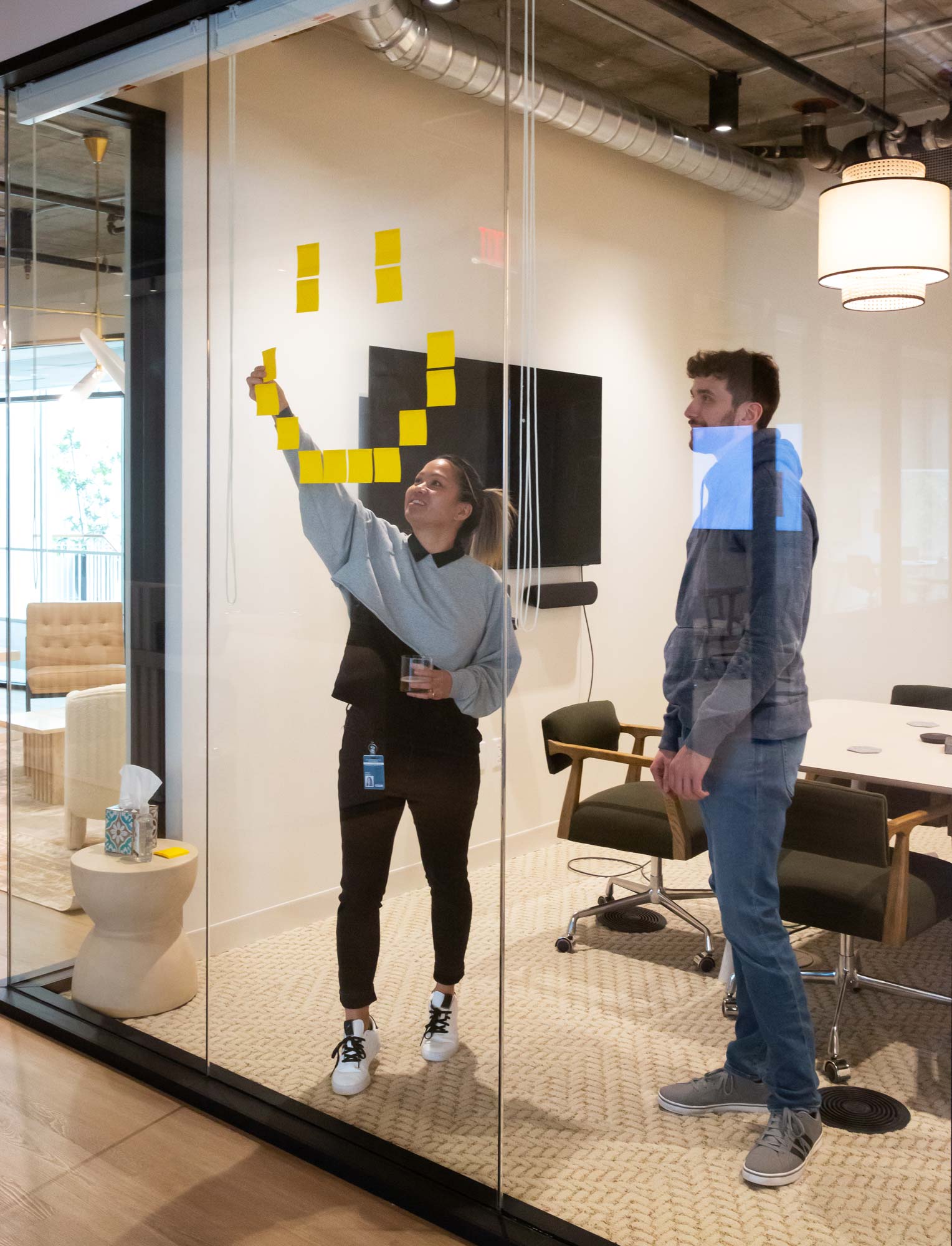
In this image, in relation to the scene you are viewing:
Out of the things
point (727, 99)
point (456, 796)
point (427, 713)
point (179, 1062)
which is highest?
point (727, 99)

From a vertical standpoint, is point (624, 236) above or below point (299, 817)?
above

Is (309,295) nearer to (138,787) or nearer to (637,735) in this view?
(637,735)

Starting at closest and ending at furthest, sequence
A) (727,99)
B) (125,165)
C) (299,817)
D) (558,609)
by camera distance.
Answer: (727,99) < (558,609) < (299,817) < (125,165)

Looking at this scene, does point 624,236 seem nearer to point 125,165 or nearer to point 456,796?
point 456,796

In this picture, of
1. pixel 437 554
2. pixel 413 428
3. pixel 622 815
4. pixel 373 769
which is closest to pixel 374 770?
pixel 373 769

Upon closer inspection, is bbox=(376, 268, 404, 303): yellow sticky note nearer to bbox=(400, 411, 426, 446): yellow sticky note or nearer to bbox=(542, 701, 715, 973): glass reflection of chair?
bbox=(400, 411, 426, 446): yellow sticky note

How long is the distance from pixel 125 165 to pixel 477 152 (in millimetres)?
1414

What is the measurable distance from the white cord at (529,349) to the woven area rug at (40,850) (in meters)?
1.84

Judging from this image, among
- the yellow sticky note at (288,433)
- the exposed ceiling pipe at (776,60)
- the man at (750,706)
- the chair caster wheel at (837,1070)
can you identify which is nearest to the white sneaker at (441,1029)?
the man at (750,706)

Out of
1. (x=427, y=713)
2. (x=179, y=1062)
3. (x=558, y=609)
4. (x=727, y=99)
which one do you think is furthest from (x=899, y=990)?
(x=179, y=1062)

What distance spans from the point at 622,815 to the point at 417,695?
523mm

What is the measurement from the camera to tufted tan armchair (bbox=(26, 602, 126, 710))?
334cm

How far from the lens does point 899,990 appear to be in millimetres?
1803

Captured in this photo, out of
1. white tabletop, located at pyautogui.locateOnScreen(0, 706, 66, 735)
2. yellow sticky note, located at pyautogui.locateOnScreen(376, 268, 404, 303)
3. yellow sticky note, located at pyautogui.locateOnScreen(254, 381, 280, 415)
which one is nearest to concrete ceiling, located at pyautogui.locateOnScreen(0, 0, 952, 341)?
yellow sticky note, located at pyautogui.locateOnScreen(376, 268, 404, 303)
